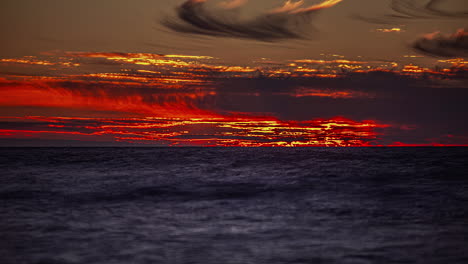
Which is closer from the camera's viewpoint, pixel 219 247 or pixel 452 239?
pixel 219 247

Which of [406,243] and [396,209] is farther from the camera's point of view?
[396,209]

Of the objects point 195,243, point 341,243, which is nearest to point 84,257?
point 195,243

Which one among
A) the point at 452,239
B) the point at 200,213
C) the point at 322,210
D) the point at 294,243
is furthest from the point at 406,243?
the point at 200,213

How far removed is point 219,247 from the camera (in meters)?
10.4

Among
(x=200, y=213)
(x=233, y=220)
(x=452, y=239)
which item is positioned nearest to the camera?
(x=452, y=239)

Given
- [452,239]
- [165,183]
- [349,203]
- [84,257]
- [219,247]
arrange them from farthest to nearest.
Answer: [165,183], [349,203], [452,239], [219,247], [84,257]

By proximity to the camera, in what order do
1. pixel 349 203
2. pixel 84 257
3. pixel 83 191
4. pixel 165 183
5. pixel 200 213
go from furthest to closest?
pixel 165 183
pixel 83 191
pixel 349 203
pixel 200 213
pixel 84 257

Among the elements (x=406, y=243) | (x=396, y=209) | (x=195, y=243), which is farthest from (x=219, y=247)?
(x=396, y=209)

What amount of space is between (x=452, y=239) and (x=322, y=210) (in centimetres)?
544

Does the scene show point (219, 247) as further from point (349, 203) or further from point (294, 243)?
point (349, 203)

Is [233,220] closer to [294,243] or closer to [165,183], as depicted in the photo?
[294,243]

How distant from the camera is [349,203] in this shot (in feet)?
58.7

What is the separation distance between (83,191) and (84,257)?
13334 mm

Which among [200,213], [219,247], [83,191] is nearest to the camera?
[219,247]
